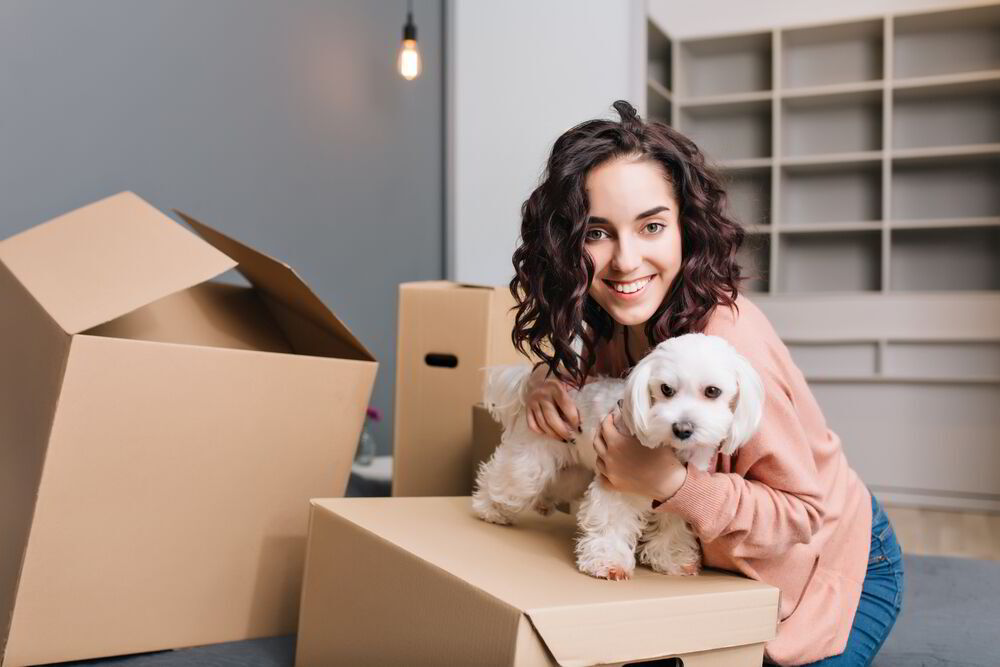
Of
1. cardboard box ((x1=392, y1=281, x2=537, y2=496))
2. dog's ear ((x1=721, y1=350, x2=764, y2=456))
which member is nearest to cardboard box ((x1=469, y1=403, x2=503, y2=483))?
cardboard box ((x1=392, y1=281, x2=537, y2=496))

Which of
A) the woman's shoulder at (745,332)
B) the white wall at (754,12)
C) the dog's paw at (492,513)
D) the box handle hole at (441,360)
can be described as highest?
the white wall at (754,12)

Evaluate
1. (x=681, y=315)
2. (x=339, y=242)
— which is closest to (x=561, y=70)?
(x=339, y=242)

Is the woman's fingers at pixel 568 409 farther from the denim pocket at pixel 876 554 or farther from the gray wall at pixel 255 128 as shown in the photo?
the gray wall at pixel 255 128

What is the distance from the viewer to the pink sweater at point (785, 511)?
95cm

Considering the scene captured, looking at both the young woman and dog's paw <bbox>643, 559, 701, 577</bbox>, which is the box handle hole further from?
dog's paw <bbox>643, 559, 701, 577</bbox>

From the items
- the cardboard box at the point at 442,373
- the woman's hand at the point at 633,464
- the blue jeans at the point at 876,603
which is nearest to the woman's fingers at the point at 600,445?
the woman's hand at the point at 633,464

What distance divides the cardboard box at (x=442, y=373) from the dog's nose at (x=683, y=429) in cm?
101

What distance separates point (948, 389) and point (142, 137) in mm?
3013

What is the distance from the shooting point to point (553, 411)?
1114 mm

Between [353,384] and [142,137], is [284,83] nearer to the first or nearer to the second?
[142,137]

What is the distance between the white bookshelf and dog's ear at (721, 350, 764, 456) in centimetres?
260

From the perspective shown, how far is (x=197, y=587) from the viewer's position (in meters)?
1.33

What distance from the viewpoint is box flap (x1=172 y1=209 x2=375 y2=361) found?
4.71 feet

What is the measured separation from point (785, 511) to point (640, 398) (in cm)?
20
